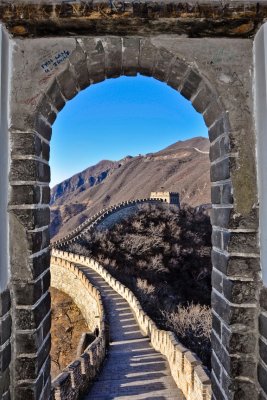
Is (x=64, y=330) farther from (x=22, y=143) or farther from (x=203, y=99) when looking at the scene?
(x=203, y=99)

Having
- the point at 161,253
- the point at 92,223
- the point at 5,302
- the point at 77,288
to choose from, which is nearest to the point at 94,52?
the point at 5,302

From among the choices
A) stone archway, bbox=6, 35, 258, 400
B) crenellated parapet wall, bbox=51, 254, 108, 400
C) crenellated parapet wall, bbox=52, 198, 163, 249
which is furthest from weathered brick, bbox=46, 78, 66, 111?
crenellated parapet wall, bbox=52, 198, 163, 249

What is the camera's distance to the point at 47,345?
2.64 metres

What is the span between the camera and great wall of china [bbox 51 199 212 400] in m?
8.73

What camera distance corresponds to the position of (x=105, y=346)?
13.3 m

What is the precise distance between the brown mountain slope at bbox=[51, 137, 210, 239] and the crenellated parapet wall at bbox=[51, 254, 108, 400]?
4497 cm

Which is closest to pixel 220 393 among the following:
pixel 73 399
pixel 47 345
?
pixel 47 345

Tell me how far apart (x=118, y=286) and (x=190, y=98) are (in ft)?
64.8

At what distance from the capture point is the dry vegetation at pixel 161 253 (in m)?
28.5

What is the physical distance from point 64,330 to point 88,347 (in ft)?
34.9

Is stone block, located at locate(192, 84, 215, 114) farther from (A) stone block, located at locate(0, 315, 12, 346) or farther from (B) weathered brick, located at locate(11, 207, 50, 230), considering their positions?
(A) stone block, located at locate(0, 315, 12, 346)

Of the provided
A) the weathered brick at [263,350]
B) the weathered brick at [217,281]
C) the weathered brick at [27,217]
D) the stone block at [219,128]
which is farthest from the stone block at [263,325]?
the weathered brick at [27,217]

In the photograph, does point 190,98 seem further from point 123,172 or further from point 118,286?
point 123,172

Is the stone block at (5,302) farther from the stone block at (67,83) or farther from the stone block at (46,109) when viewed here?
the stone block at (67,83)
